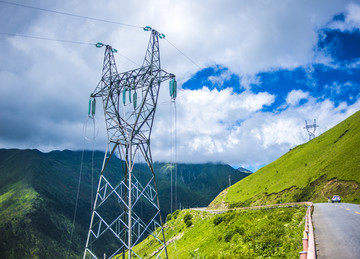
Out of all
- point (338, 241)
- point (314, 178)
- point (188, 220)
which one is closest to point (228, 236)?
point (338, 241)

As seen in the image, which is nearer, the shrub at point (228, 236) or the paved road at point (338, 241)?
the paved road at point (338, 241)

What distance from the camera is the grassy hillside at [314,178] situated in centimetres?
5966

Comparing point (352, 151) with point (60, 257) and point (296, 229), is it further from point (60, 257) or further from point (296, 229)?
point (60, 257)

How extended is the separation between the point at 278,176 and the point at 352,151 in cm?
3146

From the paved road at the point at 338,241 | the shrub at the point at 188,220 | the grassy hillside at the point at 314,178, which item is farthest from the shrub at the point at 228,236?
the grassy hillside at the point at 314,178

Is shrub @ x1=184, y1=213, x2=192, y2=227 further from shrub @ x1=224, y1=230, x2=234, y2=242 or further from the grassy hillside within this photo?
shrub @ x1=224, y1=230, x2=234, y2=242

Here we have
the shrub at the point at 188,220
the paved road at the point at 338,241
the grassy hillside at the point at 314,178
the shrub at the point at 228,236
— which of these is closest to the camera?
the paved road at the point at 338,241

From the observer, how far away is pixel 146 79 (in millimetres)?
23625

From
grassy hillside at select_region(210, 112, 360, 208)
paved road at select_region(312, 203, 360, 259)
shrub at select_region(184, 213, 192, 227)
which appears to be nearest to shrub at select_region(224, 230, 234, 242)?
paved road at select_region(312, 203, 360, 259)

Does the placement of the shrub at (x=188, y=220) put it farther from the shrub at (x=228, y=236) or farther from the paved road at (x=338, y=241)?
the paved road at (x=338, y=241)

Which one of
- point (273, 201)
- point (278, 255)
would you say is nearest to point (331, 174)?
point (273, 201)

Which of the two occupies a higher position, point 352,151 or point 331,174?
point 352,151

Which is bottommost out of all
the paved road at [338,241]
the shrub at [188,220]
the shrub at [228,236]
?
the shrub at [188,220]

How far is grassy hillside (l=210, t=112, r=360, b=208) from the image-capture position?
59656 mm
